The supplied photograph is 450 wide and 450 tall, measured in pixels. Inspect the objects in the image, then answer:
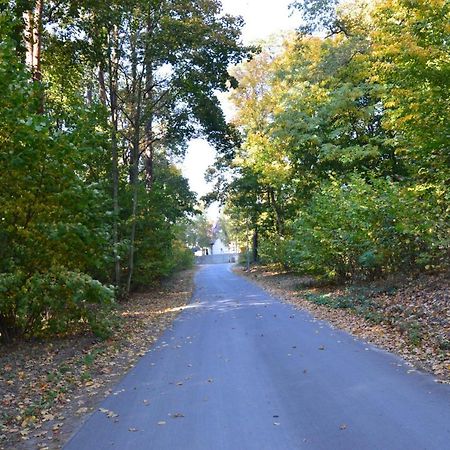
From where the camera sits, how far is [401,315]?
10.1 meters

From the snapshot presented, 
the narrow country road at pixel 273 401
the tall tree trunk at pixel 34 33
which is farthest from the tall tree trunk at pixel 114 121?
the narrow country road at pixel 273 401

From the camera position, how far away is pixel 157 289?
995 inches

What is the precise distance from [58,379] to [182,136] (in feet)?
50.3

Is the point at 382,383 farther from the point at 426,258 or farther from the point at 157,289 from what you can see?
the point at 157,289

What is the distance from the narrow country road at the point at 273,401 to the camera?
4.51 meters

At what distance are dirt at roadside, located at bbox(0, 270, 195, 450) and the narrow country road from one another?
330mm

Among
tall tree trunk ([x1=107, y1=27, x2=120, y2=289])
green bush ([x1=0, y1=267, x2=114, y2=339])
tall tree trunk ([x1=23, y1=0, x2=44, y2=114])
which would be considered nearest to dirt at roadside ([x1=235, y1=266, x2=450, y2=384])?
green bush ([x1=0, y1=267, x2=114, y2=339])

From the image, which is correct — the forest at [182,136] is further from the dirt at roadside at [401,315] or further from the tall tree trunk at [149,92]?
the dirt at roadside at [401,315]

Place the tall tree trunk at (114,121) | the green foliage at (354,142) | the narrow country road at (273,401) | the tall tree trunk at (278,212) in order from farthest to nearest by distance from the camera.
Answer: the tall tree trunk at (278,212) < the tall tree trunk at (114,121) < the green foliage at (354,142) < the narrow country road at (273,401)

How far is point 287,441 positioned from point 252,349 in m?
4.27

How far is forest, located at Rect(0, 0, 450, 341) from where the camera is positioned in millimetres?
9617

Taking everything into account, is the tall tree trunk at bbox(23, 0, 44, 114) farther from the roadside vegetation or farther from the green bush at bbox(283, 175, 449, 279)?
the green bush at bbox(283, 175, 449, 279)

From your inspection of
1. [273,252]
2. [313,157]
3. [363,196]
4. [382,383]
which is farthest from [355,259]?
[273,252]

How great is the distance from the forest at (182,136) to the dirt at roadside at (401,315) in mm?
938
